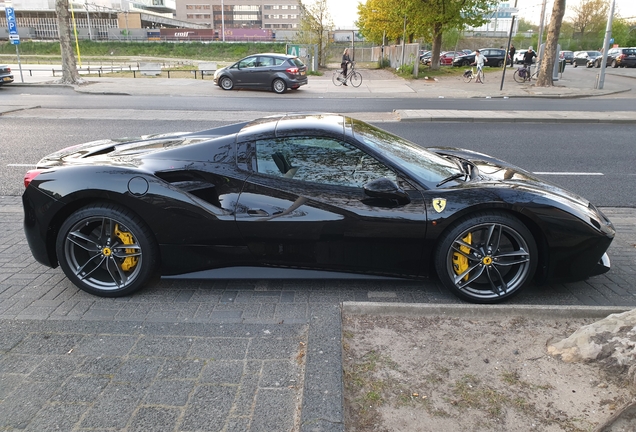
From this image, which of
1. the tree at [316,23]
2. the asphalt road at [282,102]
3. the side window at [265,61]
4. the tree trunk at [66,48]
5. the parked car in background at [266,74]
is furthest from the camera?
the tree at [316,23]

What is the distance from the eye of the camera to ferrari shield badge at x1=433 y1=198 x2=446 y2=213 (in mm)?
3468

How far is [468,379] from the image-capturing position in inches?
104

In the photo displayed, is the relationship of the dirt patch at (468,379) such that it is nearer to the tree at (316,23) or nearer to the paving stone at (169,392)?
the paving stone at (169,392)

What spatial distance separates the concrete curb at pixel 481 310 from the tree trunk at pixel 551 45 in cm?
2276

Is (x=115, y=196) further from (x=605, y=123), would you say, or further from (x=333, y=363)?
(x=605, y=123)

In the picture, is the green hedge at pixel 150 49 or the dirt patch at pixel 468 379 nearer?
the dirt patch at pixel 468 379

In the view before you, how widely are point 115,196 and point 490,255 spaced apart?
2.71 metres

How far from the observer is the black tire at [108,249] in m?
3.61

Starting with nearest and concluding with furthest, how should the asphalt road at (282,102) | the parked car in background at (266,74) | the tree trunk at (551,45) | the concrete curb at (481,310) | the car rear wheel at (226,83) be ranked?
1. the concrete curb at (481,310)
2. the asphalt road at (282,102)
3. the parked car in background at (266,74)
4. the car rear wheel at (226,83)
5. the tree trunk at (551,45)

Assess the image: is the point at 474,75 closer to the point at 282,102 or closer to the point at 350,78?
the point at 350,78

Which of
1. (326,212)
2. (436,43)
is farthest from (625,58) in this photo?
(326,212)

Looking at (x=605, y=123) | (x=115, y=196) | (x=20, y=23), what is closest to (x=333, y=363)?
(x=115, y=196)

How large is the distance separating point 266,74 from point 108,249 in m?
18.7

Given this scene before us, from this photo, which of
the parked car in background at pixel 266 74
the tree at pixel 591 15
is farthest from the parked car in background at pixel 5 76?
the tree at pixel 591 15
